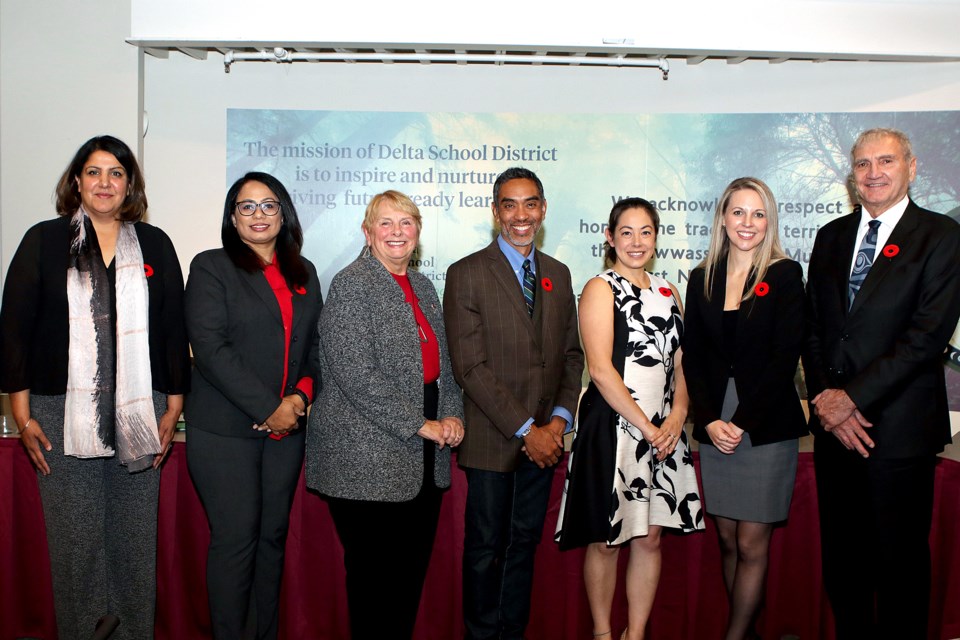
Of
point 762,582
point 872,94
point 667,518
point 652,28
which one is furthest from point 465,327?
point 872,94

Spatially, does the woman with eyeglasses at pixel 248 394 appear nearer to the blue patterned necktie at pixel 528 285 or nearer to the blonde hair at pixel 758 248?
the blue patterned necktie at pixel 528 285

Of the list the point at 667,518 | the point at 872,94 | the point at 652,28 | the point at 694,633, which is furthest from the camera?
the point at 872,94

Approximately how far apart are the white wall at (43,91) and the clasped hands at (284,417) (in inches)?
97.5

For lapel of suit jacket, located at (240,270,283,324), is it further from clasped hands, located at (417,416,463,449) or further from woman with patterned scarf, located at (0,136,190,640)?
clasped hands, located at (417,416,463,449)

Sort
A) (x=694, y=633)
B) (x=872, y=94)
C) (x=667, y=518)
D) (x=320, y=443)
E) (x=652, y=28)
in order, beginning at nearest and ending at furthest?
(x=320, y=443) < (x=667, y=518) < (x=694, y=633) < (x=652, y=28) < (x=872, y=94)

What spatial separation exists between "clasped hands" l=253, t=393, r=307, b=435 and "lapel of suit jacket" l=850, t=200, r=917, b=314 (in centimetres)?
189

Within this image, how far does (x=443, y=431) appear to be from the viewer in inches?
95.0

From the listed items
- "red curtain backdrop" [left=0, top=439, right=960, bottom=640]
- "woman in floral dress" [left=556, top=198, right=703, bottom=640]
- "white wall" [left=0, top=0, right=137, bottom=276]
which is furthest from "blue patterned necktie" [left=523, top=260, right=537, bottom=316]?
"white wall" [left=0, top=0, right=137, bottom=276]

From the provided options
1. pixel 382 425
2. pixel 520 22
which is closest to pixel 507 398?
pixel 382 425

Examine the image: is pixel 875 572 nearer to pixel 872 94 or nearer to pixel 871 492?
pixel 871 492

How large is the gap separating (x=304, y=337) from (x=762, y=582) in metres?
1.82

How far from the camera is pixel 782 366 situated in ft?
8.09

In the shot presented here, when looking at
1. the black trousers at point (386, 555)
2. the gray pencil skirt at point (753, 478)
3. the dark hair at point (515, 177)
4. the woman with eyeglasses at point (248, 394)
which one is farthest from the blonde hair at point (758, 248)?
the woman with eyeglasses at point (248, 394)

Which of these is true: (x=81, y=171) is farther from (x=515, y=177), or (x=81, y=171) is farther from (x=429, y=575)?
(x=429, y=575)
